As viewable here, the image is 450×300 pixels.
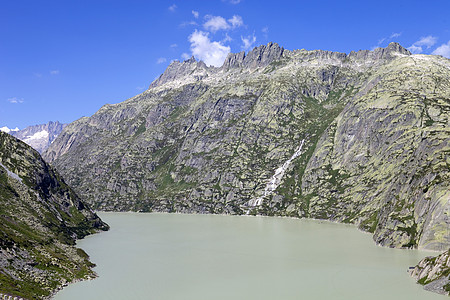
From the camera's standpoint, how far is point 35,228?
129 meters

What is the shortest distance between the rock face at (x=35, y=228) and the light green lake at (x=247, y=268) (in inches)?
233

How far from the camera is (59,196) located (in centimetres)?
19175

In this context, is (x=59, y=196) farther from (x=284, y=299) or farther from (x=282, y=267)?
(x=284, y=299)

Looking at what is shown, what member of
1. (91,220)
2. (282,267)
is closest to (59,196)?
(91,220)

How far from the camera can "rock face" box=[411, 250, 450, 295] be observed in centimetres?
7711

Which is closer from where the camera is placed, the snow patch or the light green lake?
the light green lake

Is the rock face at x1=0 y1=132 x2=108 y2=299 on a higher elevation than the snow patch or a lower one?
lower

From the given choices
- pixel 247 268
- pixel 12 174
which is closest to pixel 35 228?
pixel 12 174

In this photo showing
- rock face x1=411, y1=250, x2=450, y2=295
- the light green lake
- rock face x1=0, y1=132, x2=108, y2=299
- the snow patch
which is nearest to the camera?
rock face x1=411, y1=250, x2=450, y2=295

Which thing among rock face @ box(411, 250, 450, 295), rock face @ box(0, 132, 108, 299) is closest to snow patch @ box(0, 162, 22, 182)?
rock face @ box(0, 132, 108, 299)

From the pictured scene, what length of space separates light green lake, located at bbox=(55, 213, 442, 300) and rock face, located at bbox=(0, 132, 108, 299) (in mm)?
5926

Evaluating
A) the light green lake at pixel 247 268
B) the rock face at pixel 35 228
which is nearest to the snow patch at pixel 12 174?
the rock face at pixel 35 228

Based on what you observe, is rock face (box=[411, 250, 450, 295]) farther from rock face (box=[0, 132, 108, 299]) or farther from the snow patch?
the snow patch

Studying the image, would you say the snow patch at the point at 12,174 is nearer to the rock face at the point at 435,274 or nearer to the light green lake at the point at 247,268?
the light green lake at the point at 247,268
